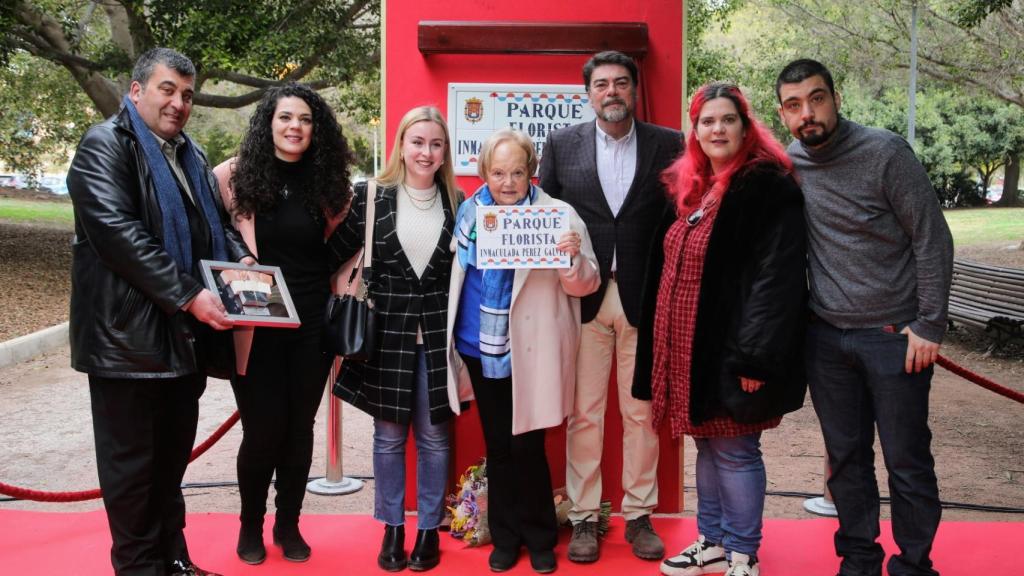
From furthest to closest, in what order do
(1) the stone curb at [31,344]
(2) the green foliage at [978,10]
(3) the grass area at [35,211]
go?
(3) the grass area at [35,211], (1) the stone curb at [31,344], (2) the green foliage at [978,10]

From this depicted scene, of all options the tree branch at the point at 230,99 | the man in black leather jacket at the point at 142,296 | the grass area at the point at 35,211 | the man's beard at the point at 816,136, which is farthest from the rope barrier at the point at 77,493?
the grass area at the point at 35,211

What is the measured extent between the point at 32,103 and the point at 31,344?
10.1 meters

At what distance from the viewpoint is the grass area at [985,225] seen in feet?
79.1

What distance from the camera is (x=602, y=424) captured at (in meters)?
4.20

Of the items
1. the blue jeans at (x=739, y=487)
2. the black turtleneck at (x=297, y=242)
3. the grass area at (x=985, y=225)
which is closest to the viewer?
the blue jeans at (x=739, y=487)

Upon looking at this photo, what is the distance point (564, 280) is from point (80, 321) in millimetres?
1824

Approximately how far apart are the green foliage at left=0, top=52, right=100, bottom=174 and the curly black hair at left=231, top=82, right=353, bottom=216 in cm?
1429

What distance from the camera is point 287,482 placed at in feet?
13.3

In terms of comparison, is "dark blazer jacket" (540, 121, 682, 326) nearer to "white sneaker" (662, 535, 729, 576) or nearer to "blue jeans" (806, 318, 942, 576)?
"blue jeans" (806, 318, 942, 576)

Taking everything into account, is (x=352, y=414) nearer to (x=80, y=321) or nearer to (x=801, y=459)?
(x=801, y=459)

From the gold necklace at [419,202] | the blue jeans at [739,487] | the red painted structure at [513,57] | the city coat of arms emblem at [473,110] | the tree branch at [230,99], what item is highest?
the tree branch at [230,99]

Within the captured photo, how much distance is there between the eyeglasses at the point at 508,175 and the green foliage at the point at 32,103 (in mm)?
14876

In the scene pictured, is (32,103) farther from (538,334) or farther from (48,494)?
(538,334)

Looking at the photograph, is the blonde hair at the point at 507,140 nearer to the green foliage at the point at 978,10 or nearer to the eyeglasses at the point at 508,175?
the eyeglasses at the point at 508,175
